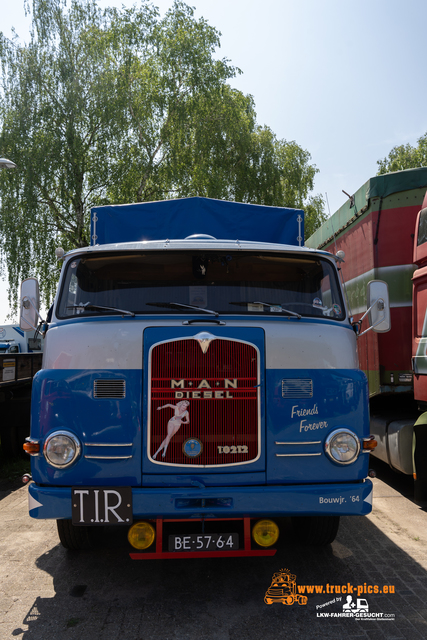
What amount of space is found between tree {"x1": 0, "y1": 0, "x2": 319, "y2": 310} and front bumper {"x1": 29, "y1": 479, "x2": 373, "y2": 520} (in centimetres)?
1769

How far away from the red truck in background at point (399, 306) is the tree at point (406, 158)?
3220cm

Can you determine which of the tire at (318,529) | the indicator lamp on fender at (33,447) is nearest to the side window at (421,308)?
the tire at (318,529)

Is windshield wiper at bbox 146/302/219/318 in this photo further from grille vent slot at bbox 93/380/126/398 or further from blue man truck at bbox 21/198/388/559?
grille vent slot at bbox 93/380/126/398

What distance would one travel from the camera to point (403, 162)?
37.5 m

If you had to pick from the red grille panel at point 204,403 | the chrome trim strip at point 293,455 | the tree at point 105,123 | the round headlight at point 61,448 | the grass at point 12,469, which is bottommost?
the grass at point 12,469

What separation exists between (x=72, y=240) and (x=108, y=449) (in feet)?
61.1

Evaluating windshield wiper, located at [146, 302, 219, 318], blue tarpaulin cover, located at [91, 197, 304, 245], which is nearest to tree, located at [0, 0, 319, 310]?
blue tarpaulin cover, located at [91, 197, 304, 245]

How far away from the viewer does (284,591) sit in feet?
12.2

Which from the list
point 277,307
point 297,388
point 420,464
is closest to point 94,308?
point 277,307

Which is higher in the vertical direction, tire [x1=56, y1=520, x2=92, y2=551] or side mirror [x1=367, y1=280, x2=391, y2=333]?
side mirror [x1=367, y1=280, x2=391, y2=333]

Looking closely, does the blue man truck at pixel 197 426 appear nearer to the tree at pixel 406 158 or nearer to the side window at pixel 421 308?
the side window at pixel 421 308

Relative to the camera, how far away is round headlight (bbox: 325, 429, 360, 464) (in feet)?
11.5

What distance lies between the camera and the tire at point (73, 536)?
13.3 ft

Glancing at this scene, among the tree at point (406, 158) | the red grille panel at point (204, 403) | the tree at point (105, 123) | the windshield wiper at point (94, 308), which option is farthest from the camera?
the tree at point (406, 158)
